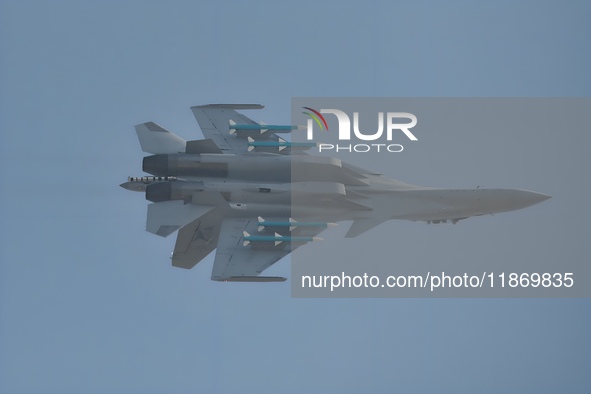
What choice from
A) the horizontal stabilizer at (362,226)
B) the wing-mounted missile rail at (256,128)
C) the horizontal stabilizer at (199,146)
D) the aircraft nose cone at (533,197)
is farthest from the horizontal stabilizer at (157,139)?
the aircraft nose cone at (533,197)

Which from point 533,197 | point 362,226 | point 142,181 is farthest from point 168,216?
point 533,197

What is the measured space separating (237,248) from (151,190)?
2.33 m

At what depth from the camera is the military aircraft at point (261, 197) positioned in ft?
85.9

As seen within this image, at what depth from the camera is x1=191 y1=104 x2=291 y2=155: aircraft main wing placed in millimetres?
27295

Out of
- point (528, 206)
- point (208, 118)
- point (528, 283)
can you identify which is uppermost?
point (208, 118)

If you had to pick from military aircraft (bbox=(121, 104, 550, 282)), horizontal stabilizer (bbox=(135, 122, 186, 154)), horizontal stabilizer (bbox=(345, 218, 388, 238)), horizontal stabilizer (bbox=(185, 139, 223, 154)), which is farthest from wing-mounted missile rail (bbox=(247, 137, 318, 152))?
horizontal stabilizer (bbox=(345, 218, 388, 238))

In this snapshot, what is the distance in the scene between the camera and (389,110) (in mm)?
28062

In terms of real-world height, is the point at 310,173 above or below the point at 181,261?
above

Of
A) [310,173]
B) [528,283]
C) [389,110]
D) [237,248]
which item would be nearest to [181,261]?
[237,248]

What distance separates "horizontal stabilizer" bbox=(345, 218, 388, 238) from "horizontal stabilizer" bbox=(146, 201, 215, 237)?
365 cm

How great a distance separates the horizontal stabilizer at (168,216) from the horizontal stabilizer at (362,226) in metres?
3.65

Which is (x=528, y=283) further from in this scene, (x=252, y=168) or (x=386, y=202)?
(x=252, y=168)

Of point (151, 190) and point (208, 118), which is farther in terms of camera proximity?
point (208, 118)

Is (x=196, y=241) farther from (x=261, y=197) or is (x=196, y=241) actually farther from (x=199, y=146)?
(x=199, y=146)
